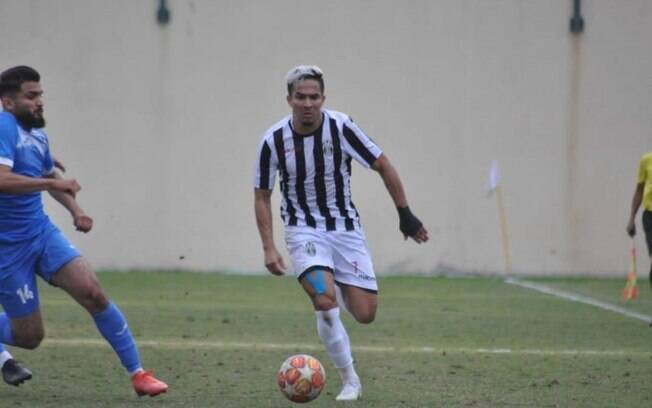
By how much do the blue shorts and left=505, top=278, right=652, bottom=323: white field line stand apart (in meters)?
7.93

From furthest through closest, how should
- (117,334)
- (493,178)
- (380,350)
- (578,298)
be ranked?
(493,178) < (578,298) < (380,350) < (117,334)

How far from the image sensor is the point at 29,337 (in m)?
8.41

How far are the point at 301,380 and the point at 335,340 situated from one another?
62 cm

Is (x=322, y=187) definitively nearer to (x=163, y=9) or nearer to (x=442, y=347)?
(x=442, y=347)

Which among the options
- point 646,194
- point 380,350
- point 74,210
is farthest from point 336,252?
point 646,194

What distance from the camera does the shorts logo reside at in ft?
28.5

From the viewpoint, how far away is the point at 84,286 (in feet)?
26.6

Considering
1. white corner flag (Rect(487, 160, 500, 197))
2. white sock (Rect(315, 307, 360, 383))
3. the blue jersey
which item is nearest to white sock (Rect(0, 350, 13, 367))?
the blue jersey

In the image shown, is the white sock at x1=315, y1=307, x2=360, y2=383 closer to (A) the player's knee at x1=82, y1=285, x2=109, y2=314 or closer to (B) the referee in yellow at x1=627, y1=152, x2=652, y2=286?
(A) the player's knee at x1=82, y1=285, x2=109, y2=314

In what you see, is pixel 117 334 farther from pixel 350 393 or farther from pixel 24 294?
pixel 350 393

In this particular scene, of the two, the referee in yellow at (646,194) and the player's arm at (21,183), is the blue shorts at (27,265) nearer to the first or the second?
the player's arm at (21,183)

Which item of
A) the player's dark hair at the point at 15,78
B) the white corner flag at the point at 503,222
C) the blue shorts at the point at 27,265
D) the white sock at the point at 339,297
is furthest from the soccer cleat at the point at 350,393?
the white corner flag at the point at 503,222

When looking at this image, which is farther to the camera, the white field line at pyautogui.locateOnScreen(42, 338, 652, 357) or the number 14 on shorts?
the white field line at pyautogui.locateOnScreen(42, 338, 652, 357)

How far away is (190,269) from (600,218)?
6.57 m
